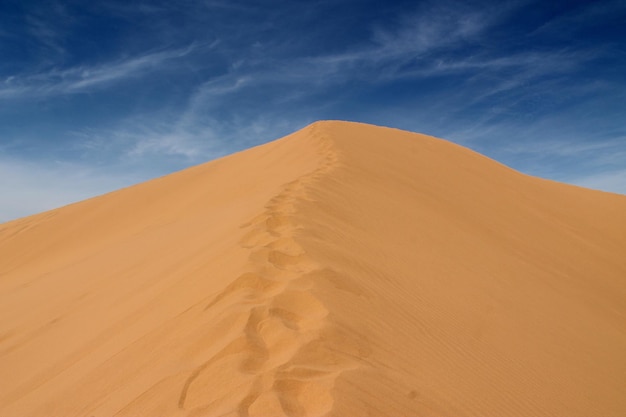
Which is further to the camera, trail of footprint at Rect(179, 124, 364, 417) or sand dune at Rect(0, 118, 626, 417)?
sand dune at Rect(0, 118, 626, 417)

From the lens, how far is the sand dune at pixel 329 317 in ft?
7.70

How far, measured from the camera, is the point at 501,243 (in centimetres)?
658

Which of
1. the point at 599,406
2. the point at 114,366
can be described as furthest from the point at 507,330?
the point at 114,366

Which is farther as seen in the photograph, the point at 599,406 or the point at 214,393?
the point at 599,406

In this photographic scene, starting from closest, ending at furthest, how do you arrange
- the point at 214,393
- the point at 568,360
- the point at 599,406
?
1. the point at 214,393
2. the point at 599,406
3. the point at 568,360

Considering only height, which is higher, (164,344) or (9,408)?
(164,344)

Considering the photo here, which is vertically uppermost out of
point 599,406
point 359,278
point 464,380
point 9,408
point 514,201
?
point 514,201

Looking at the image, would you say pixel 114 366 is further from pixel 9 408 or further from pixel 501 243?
pixel 501 243

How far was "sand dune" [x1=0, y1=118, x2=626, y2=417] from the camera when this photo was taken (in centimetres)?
235

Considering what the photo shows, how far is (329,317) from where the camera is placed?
2.73 metres

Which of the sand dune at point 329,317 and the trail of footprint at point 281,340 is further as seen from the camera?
the sand dune at point 329,317

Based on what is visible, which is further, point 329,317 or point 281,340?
point 329,317

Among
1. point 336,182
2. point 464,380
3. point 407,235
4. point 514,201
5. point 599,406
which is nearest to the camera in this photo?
point 464,380

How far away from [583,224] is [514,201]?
1.63m
